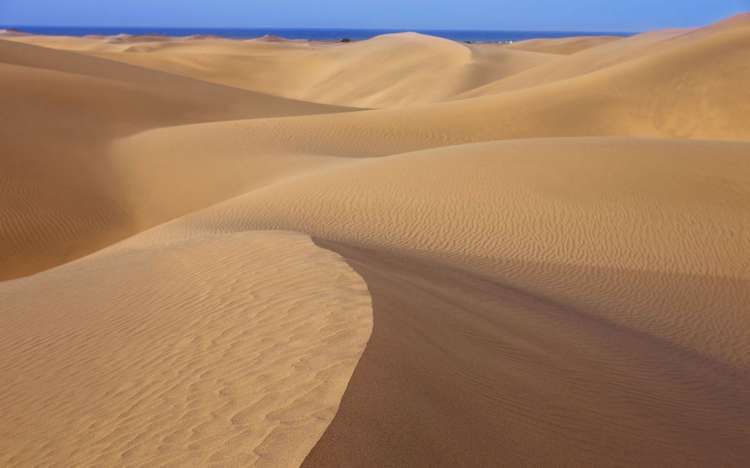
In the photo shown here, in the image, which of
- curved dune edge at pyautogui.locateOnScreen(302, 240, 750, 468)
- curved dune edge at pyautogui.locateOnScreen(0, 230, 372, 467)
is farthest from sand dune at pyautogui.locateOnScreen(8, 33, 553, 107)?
curved dune edge at pyautogui.locateOnScreen(0, 230, 372, 467)

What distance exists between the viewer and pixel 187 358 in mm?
4398

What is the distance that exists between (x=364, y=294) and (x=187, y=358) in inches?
46.0

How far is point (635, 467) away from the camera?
4.04 m

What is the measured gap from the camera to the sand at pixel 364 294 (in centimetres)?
363

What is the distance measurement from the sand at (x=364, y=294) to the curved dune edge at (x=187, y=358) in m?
0.02

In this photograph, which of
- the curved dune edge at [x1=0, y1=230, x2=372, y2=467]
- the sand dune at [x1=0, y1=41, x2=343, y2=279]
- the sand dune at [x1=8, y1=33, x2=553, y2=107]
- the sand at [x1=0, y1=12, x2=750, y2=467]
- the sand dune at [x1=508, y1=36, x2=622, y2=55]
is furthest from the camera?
the sand dune at [x1=508, y1=36, x2=622, y2=55]

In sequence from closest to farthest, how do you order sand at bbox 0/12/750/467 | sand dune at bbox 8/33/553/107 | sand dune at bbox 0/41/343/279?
sand at bbox 0/12/750/467 → sand dune at bbox 0/41/343/279 → sand dune at bbox 8/33/553/107

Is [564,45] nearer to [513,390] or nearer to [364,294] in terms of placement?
[364,294]

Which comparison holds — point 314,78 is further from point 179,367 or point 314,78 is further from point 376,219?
point 179,367

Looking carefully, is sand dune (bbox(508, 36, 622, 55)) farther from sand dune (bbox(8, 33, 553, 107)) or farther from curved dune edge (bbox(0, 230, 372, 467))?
curved dune edge (bbox(0, 230, 372, 467))

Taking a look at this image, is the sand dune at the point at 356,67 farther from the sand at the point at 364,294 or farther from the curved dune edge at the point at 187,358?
the curved dune edge at the point at 187,358

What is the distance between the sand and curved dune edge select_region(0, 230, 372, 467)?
21 millimetres

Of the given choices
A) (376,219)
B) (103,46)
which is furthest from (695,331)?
(103,46)

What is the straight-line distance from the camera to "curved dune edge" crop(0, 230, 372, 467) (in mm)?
3375
